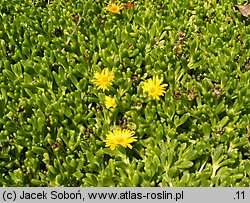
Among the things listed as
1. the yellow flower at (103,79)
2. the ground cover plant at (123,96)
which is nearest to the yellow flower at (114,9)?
the ground cover plant at (123,96)

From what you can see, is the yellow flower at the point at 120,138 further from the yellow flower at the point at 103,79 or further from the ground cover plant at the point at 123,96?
the yellow flower at the point at 103,79

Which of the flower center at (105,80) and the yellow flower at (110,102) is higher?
the flower center at (105,80)

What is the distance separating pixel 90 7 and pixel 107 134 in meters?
1.10

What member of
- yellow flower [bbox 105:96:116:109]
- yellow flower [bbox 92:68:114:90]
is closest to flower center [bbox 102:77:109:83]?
yellow flower [bbox 92:68:114:90]

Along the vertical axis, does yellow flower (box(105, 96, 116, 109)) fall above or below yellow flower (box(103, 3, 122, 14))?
below

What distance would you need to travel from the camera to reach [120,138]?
268 centimetres

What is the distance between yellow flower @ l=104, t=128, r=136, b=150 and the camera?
8.70 feet

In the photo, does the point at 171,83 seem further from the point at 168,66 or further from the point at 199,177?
the point at 199,177

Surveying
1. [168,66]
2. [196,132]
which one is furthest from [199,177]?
[168,66]

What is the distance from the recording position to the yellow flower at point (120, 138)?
265cm

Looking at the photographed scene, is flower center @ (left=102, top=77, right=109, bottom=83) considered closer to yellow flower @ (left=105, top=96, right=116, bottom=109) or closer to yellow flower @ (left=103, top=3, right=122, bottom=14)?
yellow flower @ (left=105, top=96, right=116, bottom=109)

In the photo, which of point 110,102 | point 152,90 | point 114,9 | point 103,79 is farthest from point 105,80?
point 114,9

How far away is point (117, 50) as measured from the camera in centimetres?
316
